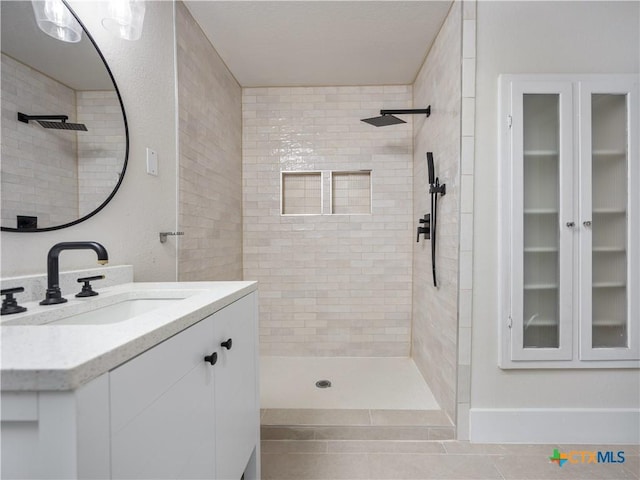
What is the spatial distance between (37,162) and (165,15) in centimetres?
121

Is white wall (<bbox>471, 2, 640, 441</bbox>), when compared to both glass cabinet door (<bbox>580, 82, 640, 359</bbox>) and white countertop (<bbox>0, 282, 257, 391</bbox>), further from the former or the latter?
white countertop (<bbox>0, 282, 257, 391</bbox>)

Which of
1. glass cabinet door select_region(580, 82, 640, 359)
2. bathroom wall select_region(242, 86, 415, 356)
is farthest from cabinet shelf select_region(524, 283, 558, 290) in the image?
bathroom wall select_region(242, 86, 415, 356)

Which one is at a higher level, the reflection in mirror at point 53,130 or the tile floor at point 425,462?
the reflection in mirror at point 53,130

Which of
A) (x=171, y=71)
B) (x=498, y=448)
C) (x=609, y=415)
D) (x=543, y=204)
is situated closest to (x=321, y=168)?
(x=171, y=71)

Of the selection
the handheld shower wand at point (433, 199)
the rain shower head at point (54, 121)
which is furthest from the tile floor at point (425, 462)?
the rain shower head at point (54, 121)

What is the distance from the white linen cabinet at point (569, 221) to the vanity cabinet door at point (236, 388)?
4.30 ft

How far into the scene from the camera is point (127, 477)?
1.79 feet

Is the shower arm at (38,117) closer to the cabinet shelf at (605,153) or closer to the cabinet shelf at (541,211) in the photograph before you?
the cabinet shelf at (541,211)

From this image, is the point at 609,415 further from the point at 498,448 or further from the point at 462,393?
the point at 462,393

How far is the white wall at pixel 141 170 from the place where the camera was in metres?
1.17

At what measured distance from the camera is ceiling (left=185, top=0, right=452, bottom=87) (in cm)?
188

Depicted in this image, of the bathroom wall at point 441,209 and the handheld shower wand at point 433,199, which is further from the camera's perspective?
the handheld shower wand at point 433,199

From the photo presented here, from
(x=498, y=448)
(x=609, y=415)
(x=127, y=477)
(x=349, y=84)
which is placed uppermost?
(x=349, y=84)

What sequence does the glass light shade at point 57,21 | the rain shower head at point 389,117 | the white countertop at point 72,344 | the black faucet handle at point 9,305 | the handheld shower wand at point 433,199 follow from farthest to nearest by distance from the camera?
1. the rain shower head at point 389,117
2. the handheld shower wand at point 433,199
3. the glass light shade at point 57,21
4. the black faucet handle at point 9,305
5. the white countertop at point 72,344
